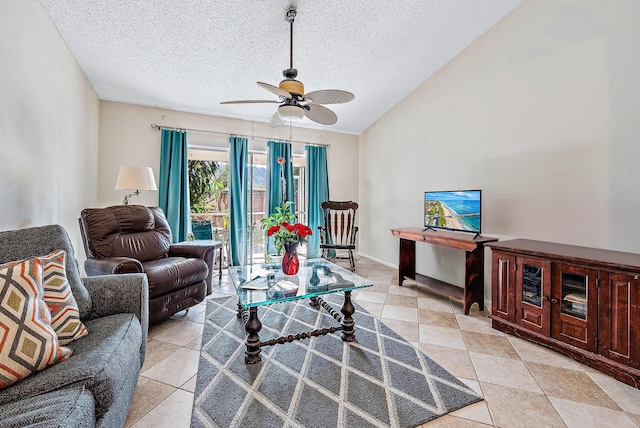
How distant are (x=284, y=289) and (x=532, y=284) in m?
1.84

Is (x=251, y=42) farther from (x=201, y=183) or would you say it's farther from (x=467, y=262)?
(x=467, y=262)

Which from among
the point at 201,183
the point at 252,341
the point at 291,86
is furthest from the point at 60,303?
the point at 201,183

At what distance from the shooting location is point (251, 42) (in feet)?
8.10

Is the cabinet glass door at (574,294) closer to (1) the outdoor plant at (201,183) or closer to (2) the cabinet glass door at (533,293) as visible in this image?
(2) the cabinet glass door at (533,293)

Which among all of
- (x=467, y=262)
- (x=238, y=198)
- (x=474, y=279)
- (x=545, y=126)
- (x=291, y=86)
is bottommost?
(x=474, y=279)

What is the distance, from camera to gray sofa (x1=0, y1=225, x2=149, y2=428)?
29.8 inches

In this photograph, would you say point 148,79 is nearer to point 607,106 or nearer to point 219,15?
point 219,15

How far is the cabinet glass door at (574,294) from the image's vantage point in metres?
1.65

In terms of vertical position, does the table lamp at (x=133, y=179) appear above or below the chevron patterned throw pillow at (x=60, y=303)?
above

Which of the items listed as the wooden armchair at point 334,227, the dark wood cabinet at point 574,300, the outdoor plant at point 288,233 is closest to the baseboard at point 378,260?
the wooden armchair at point 334,227

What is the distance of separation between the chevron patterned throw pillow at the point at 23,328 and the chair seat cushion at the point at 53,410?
0.42 ft

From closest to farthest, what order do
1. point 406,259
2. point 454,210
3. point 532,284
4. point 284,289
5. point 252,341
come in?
point 252,341
point 284,289
point 532,284
point 454,210
point 406,259

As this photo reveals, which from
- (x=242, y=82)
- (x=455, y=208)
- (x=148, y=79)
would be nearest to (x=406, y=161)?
(x=455, y=208)

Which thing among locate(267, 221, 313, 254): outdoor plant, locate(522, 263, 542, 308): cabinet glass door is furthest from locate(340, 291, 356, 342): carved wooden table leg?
locate(522, 263, 542, 308): cabinet glass door
